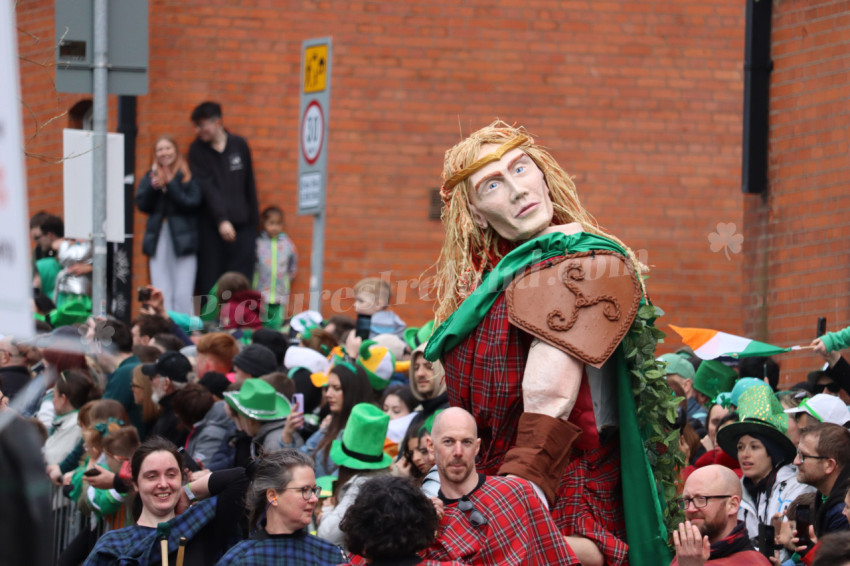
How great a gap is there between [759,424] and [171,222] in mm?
7422

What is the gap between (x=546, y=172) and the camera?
5613 mm

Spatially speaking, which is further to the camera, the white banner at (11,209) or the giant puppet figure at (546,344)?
the giant puppet figure at (546,344)

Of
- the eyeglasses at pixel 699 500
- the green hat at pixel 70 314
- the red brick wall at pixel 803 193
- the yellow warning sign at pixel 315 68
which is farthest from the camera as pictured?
the green hat at pixel 70 314

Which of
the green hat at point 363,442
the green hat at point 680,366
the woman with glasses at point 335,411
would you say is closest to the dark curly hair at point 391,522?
the green hat at point 363,442

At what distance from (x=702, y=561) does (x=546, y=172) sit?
1520 mm

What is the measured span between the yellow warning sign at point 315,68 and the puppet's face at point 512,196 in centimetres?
562

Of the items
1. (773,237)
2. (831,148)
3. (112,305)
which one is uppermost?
(831,148)

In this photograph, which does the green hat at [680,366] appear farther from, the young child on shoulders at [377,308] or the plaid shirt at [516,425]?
the plaid shirt at [516,425]

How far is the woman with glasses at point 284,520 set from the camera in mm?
5797

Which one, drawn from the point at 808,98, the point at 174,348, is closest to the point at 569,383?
the point at 174,348

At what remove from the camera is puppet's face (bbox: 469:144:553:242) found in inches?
213

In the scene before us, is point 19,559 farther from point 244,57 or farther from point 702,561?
point 244,57

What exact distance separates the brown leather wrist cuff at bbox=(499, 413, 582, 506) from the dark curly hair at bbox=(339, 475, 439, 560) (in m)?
0.32

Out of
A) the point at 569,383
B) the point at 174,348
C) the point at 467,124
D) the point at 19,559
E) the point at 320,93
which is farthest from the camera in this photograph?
the point at 467,124
